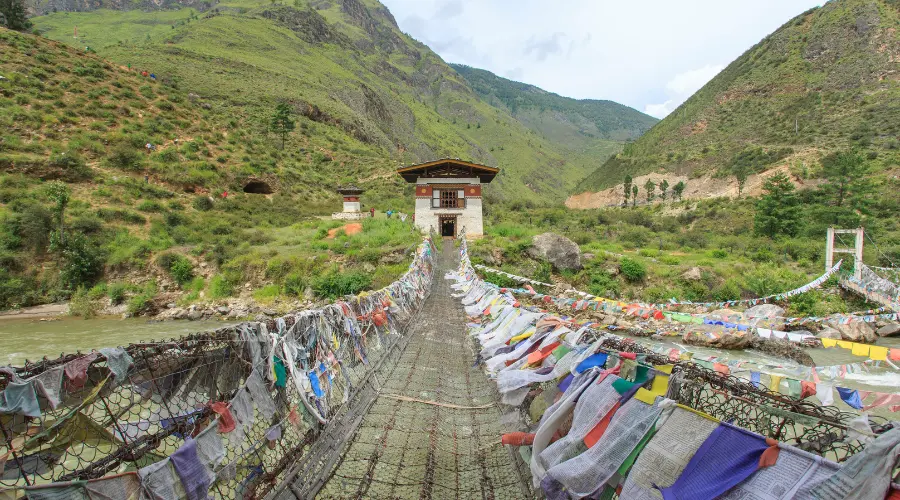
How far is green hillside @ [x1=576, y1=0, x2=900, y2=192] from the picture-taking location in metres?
44.8

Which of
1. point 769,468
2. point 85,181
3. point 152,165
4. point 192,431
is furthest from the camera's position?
point 152,165

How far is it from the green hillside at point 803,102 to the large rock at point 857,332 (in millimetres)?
36729

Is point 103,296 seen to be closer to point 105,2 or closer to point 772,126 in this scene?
point 772,126

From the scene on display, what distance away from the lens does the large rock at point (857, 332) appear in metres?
14.1

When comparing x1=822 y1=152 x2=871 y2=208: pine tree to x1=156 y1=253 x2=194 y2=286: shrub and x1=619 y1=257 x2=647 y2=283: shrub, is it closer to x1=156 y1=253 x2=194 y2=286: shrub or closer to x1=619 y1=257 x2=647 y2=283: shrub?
x1=619 y1=257 x2=647 y2=283: shrub

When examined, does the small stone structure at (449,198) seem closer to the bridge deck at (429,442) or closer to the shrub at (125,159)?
the bridge deck at (429,442)

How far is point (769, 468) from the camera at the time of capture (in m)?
2.23

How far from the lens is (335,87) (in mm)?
70625

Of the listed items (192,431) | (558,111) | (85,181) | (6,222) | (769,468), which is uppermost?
(558,111)

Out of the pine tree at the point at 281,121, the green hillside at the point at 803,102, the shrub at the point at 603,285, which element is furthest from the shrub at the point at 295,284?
the green hillside at the point at 803,102

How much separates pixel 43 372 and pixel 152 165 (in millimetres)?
33624

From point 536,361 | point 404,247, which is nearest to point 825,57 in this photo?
point 404,247

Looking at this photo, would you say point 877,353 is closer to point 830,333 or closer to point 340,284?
point 830,333

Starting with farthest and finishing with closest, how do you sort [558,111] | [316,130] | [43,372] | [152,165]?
1. [558,111]
2. [316,130]
3. [152,165]
4. [43,372]
